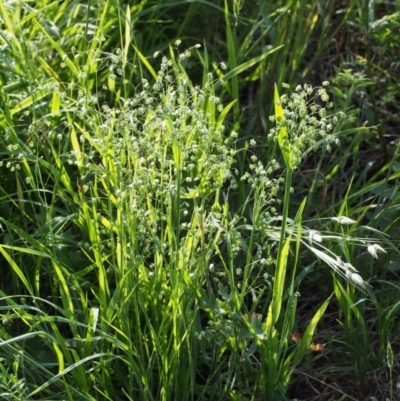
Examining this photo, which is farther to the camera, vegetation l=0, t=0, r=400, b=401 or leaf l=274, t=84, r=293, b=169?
vegetation l=0, t=0, r=400, b=401

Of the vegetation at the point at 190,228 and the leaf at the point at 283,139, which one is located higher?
the leaf at the point at 283,139

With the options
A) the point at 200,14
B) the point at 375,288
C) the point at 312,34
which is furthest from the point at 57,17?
the point at 375,288

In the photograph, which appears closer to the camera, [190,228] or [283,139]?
[283,139]

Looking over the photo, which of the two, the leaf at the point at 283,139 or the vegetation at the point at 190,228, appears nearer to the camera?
the leaf at the point at 283,139

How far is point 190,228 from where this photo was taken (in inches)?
77.2

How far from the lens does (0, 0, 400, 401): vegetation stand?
1882mm

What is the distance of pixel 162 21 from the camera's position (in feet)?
9.75

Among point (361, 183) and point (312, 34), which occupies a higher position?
point (312, 34)

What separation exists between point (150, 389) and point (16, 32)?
3.93ft

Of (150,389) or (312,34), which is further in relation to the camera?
(312,34)

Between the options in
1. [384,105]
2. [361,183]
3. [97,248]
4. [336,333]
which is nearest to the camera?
[97,248]

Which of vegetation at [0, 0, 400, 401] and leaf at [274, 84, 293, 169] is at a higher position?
leaf at [274, 84, 293, 169]

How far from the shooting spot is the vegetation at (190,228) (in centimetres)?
188

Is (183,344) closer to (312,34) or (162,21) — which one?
(162,21)
